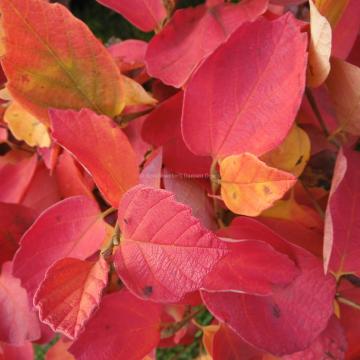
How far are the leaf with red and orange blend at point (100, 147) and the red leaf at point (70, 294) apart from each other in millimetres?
31

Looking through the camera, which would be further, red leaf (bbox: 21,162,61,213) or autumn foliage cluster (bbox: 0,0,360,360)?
red leaf (bbox: 21,162,61,213)

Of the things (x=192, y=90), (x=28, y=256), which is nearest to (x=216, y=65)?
(x=192, y=90)

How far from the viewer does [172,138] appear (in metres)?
0.25

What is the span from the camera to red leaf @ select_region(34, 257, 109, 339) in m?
0.19

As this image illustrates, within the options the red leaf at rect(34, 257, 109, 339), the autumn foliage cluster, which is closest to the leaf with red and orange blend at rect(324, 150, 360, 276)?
the autumn foliage cluster

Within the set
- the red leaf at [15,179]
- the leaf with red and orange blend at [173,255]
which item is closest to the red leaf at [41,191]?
the red leaf at [15,179]

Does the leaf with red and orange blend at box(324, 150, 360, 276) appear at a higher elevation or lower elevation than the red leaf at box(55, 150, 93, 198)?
higher

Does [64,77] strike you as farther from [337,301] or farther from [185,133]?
[337,301]

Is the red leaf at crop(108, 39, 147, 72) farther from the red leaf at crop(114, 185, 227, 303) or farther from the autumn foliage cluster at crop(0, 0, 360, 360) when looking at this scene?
the red leaf at crop(114, 185, 227, 303)

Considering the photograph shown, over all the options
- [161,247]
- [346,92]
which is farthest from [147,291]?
[346,92]

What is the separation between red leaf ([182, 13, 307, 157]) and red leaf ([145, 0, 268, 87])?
0.9 inches

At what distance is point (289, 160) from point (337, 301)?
8 cm

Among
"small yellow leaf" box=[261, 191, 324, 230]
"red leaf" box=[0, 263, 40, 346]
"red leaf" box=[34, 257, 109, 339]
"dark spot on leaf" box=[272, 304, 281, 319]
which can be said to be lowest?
"red leaf" box=[0, 263, 40, 346]

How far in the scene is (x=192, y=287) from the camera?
0.61ft
